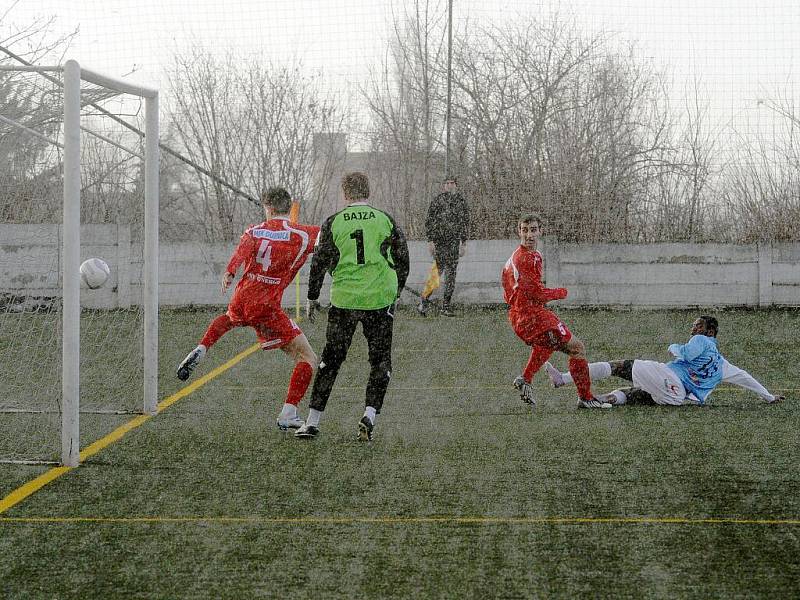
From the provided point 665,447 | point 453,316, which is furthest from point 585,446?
point 453,316

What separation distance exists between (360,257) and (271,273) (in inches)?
43.0

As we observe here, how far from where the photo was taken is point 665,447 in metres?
6.37

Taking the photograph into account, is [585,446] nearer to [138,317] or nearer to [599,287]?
[138,317]

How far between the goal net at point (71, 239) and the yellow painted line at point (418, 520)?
4.03 ft

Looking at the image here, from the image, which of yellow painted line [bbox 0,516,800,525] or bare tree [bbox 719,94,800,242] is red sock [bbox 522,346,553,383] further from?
bare tree [bbox 719,94,800,242]

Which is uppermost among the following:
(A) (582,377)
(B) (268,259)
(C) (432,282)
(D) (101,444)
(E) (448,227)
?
(E) (448,227)

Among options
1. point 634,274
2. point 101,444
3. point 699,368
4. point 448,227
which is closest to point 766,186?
point 634,274

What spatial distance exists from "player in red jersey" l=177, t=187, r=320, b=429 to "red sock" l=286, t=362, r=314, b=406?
0.06 meters

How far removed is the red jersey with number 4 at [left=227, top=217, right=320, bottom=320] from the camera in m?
7.35

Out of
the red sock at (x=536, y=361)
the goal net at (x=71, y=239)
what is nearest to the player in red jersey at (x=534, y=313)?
the red sock at (x=536, y=361)

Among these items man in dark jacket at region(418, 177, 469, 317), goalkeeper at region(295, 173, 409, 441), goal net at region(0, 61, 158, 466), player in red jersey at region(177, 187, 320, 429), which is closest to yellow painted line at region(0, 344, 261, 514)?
goal net at region(0, 61, 158, 466)

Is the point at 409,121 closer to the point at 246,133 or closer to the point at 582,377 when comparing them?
the point at 246,133

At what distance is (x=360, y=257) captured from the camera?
6559 millimetres

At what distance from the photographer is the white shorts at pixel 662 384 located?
26.3ft
